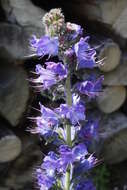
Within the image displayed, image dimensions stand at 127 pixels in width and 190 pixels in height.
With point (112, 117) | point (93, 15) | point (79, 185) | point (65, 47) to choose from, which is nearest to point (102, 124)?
point (112, 117)

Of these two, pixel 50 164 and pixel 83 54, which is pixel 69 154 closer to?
pixel 50 164

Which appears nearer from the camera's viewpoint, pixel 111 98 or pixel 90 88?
pixel 90 88

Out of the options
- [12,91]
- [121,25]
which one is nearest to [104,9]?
[121,25]

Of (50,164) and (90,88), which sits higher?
(90,88)

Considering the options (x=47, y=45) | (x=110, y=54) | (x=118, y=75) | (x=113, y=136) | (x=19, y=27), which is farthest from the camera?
(x=113, y=136)

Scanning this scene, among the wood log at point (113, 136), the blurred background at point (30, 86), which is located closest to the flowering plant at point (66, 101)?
the blurred background at point (30, 86)

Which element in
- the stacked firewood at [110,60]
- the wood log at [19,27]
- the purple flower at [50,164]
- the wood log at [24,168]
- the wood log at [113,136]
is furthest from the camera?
the wood log at [113,136]

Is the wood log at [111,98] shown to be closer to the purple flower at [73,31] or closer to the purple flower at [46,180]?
the purple flower at [46,180]

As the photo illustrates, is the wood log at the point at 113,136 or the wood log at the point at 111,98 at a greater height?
the wood log at the point at 111,98
